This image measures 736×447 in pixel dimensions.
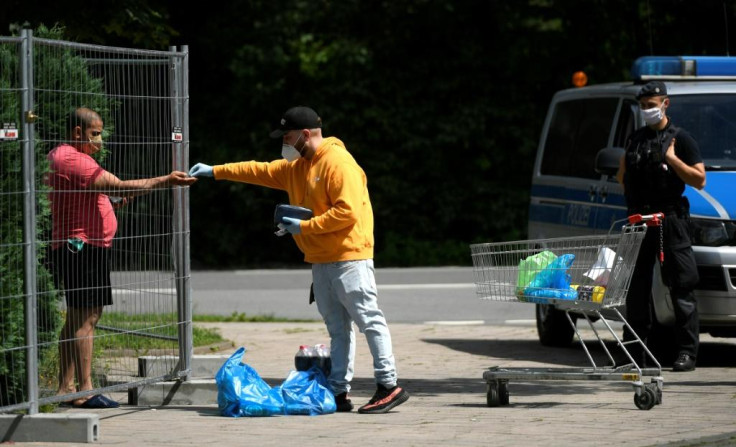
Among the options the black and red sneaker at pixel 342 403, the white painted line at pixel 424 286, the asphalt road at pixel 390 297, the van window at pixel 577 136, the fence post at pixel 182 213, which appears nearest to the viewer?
the black and red sneaker at pixel 342 403

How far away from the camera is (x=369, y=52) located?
22016 mm

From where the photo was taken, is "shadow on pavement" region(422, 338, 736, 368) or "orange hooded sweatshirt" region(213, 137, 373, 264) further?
"shadow on pavement" region(422, 338, 736, 368)

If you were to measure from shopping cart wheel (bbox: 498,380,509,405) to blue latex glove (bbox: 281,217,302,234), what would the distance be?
1.59 meters

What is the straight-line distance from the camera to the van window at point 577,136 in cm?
1145

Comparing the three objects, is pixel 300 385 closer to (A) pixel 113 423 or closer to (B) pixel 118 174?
(A) pixel 113 423

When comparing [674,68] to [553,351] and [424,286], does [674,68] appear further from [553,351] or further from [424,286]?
[424,286]

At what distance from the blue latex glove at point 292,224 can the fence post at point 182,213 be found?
0.98 m

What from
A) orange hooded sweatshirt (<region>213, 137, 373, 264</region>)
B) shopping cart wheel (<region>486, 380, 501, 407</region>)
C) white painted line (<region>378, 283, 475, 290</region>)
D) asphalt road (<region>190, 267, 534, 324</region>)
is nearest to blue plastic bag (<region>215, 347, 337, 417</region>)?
orange hooded sweatshirt (<region>213, 137, 373, 264</region>)

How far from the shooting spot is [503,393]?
27.6ft

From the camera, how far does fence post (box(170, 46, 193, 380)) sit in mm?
8531

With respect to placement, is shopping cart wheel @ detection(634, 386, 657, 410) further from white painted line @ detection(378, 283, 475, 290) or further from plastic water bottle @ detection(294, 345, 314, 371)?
white painted line @ detection(378, 283, 475, 290)

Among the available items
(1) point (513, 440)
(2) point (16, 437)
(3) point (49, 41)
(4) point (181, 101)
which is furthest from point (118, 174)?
(1) point (513, 440)

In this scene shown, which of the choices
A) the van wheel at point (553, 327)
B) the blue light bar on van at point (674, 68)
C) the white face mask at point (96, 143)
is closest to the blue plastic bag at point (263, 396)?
the white face mask at point (96, 143)

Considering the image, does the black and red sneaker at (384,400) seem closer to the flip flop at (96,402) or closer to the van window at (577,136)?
the flip flop at (96,402)
